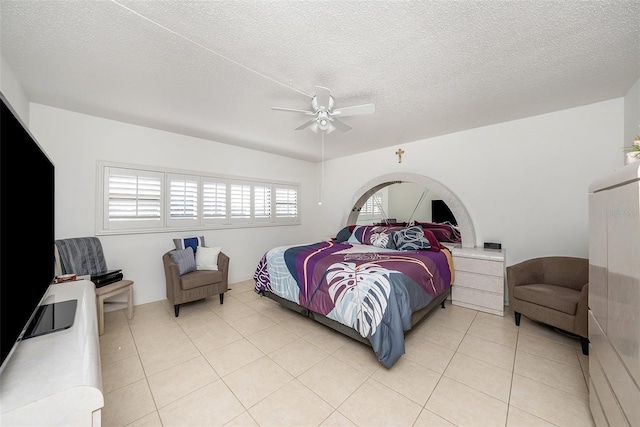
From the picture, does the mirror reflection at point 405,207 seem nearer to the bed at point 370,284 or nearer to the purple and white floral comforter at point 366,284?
the bed at point 370,284

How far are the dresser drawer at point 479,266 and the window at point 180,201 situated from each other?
329 cm

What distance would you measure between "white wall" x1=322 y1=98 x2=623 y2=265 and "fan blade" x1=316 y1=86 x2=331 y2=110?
2.45 metres

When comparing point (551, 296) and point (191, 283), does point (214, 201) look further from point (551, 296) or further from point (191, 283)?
point (551, 296)

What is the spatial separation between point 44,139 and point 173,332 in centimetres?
267

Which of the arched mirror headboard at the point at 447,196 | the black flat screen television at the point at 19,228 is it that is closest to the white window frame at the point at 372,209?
the arched mirror headboard at the point at 447,196

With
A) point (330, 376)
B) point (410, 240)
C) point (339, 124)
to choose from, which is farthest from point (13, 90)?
point (410, 240)

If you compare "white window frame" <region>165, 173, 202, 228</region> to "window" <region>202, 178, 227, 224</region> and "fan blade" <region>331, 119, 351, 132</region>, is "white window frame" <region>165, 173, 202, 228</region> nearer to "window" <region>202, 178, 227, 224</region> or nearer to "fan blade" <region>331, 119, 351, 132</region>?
"window" <region>202, 178, 227, 224</region>

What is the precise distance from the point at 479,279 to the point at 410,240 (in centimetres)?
96

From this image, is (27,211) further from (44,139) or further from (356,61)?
(44,139)

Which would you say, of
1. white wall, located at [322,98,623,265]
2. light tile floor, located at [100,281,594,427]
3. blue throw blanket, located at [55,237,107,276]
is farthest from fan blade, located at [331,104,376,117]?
blue throw blanket, located at [55,237,107,276]

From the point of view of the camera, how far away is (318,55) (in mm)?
1807

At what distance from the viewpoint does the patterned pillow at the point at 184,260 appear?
307cm

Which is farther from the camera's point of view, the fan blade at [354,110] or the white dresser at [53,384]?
the fan blade at [354,110]

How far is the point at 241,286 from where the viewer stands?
13.5 ft
